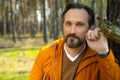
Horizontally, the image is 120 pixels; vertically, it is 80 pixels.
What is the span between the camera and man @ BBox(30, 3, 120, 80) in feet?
11.3

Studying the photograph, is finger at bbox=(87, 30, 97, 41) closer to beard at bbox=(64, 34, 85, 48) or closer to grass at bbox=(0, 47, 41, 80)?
beard at bbox=(64, 34, 85, 48)

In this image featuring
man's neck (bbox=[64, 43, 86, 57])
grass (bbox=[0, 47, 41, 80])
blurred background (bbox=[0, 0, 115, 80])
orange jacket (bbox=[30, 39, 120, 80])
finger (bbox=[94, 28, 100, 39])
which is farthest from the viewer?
blurred background (bbox=[0, 0, 115, 80])

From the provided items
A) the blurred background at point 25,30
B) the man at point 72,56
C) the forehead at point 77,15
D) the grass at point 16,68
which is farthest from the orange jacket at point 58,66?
the grass at point 16,68

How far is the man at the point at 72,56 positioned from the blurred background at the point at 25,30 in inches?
241

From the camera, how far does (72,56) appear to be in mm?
3596

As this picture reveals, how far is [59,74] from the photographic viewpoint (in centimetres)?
352

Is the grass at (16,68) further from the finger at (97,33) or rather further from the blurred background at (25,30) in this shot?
the finger at (97,33)

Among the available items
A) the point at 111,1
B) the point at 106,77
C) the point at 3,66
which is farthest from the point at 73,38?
the point at 3,66

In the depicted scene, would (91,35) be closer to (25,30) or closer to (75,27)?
(75,27)

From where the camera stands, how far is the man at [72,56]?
344 centimetres

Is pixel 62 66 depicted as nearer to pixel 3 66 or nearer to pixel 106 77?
pixel 106 77

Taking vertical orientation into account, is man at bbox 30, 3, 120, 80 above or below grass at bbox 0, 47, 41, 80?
above

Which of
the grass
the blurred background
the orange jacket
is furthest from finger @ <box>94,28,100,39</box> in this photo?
the grass

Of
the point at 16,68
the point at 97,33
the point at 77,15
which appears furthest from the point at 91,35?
the point at 16,68
